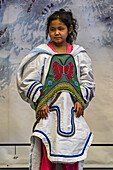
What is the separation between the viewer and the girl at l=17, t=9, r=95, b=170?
3199 mm

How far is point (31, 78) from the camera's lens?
3.29 meters

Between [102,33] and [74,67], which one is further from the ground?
[102,33]

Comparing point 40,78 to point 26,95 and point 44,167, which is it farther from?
point 44,167

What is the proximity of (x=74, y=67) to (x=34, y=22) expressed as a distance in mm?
2050

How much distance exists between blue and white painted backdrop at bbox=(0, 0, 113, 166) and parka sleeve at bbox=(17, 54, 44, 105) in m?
1.86

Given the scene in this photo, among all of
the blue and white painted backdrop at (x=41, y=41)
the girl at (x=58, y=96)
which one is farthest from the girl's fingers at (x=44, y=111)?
the blue and white painted backdrop at (x=41, y=41)

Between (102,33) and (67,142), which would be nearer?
(67,142)

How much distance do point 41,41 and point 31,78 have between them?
2028mm

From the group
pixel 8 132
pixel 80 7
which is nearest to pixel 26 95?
pixel 8 132

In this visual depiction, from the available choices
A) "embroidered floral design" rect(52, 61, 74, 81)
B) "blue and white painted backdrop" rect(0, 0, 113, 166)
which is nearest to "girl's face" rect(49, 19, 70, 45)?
"embroidered floral design" rect(52, 61, 74, 81)

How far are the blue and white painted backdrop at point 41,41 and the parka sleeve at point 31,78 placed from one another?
1.86 metres

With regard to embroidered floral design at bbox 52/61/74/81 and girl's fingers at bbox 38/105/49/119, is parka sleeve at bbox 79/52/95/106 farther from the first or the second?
girl's fingers at bbox 38/105/49/119

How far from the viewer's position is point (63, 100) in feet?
10.7

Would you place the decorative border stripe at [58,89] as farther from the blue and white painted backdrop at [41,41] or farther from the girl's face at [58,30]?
the blue and white painted backdrop at [41,41]
